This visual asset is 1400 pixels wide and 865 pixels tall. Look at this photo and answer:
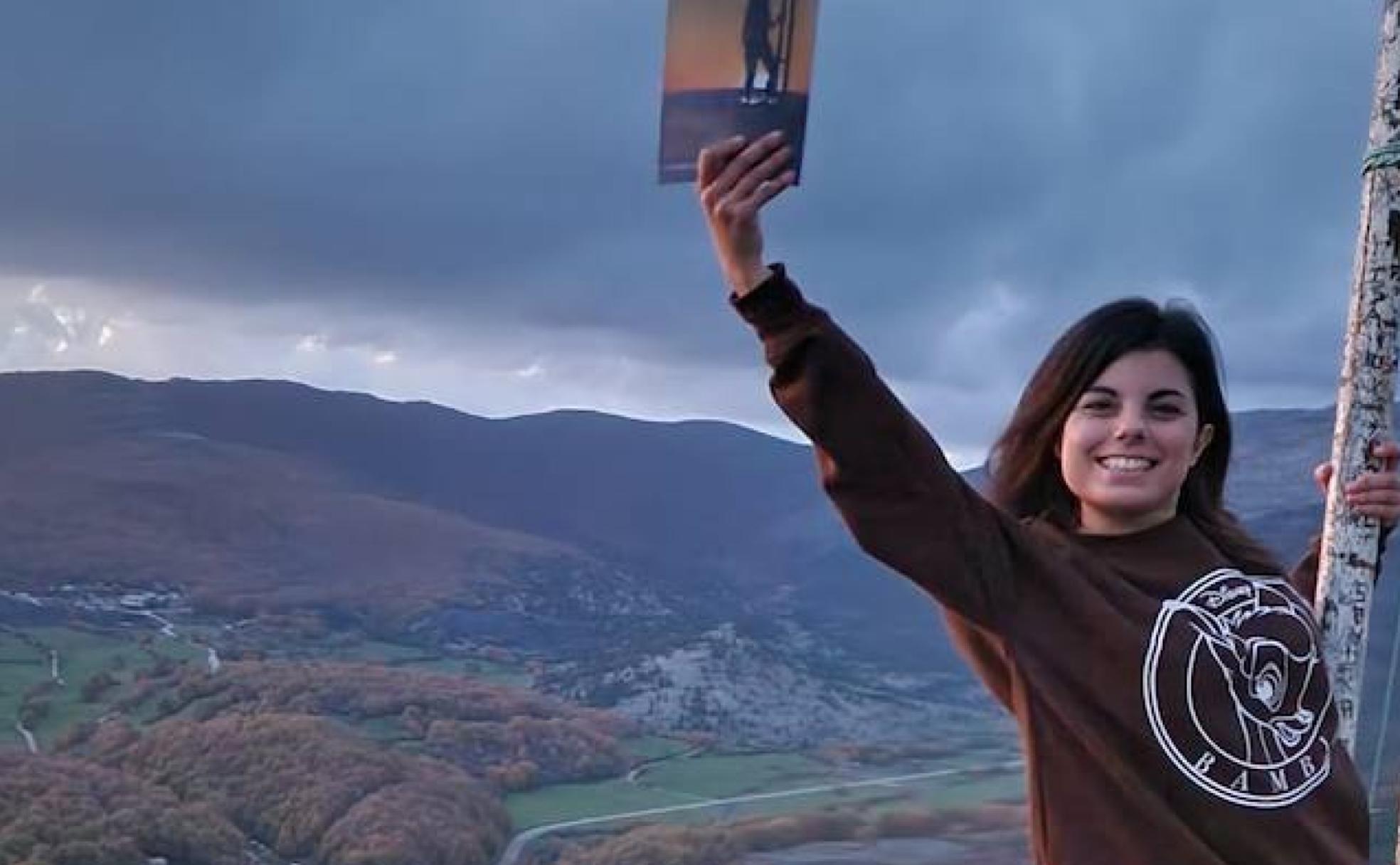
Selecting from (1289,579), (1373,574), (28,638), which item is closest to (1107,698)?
(1289,579)

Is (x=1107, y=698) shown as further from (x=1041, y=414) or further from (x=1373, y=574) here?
(x=1373, y=574)

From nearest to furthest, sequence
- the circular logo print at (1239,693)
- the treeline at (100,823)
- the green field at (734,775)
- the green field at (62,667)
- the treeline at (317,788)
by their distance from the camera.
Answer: the circular logo print at (1239,693)
the treeline at (100,823)
the treeline at (317,788)
the green field at (62,667)
the green field at (734,775)

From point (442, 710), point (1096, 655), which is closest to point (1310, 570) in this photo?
point (1096, 655)

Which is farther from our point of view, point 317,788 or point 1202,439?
point 317,788

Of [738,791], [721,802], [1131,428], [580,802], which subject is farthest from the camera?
[738,791]

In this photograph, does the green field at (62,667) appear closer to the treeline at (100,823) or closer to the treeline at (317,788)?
the treeline at (317,788)

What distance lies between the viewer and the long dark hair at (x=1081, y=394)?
1.65m

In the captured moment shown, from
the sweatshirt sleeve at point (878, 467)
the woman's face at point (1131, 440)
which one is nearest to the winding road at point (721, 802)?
the woman's face at point (1131, 440)

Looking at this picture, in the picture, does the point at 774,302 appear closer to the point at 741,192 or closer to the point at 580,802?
the point at 741,192

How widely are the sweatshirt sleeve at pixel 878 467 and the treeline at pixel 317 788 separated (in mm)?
8686

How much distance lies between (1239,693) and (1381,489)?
0.54m

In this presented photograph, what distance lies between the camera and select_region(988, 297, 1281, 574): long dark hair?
165 cm

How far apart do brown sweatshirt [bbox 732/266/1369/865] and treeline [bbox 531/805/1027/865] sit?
840 cm

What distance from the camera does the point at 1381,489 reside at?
6.32 feet
